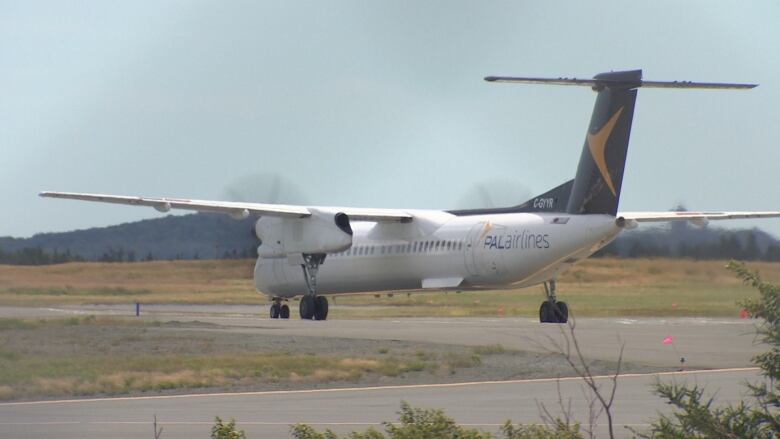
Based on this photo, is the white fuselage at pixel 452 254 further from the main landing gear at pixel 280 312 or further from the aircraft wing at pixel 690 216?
the aircraft wing at pixel 690 216

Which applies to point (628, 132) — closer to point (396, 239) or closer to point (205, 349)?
point (396, 239)

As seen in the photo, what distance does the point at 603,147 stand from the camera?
31828 millimetres

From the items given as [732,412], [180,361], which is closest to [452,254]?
[180,361]

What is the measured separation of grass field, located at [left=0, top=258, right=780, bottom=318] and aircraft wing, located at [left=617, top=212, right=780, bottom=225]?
5.17 feet

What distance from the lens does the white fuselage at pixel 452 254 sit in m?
32.3

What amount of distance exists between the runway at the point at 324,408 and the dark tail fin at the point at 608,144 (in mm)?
11692

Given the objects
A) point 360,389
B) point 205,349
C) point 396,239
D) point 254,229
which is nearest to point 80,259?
point 254,229

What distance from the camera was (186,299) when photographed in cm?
5562

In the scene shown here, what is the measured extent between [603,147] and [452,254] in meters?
6.37

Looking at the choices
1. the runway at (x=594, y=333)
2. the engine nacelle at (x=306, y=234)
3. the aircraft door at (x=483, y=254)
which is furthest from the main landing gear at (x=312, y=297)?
the aircraft door at (x=483, y=254)

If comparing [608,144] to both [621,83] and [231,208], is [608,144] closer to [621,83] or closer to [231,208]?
[621,83]

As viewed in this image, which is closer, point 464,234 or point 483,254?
point 483,254

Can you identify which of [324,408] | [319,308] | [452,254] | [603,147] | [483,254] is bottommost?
[324,408]

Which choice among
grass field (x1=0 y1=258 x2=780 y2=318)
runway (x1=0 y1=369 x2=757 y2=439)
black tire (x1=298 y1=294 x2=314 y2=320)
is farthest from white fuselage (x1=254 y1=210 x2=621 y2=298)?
runway (x1=0 y1=369 x2=757 y2=439)
